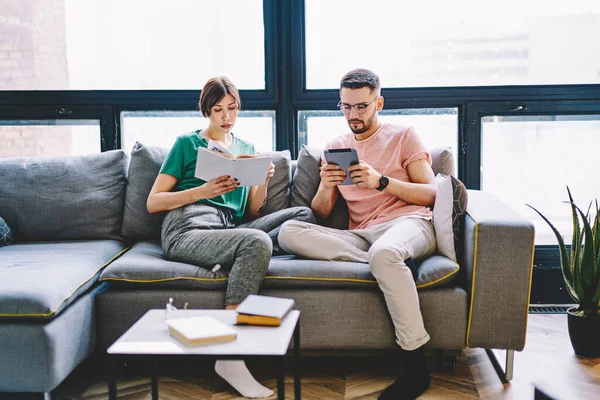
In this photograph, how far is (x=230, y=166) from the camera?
2.38 meters

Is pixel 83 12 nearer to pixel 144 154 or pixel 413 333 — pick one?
pixel 144 154

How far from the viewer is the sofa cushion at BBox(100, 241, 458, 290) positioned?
2.31 meters

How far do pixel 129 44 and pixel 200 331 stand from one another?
2363 millimetres

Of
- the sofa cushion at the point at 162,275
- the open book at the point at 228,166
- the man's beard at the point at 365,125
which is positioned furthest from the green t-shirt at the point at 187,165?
the man's beard at the point at 365,125

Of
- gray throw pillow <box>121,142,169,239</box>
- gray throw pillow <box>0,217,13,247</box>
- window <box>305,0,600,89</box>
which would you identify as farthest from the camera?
window <box>305,0,600,89</box>

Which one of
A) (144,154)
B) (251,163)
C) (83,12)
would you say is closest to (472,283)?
(251,163)

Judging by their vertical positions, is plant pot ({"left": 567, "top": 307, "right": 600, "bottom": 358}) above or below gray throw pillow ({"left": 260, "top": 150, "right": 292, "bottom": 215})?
below

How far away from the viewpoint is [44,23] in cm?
346

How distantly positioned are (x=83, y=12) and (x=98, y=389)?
2.15m

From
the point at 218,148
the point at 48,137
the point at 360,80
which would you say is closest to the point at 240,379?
the point at 218,148

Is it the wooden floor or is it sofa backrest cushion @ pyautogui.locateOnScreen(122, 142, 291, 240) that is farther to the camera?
sofa backrest cushion @ pyautogui.locateOnScreen(122, 142, 291, 240)

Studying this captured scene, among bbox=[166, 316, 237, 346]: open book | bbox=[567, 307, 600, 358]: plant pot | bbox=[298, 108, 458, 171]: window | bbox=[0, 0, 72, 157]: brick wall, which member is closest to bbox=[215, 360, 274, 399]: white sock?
bbox=[166, 316, 237, 346]: open book

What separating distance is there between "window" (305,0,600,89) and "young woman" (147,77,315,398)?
1.00m

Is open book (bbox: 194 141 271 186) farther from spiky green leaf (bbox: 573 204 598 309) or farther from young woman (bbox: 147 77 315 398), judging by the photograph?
spiky green leaf (bbox: 573 204 598 309)
